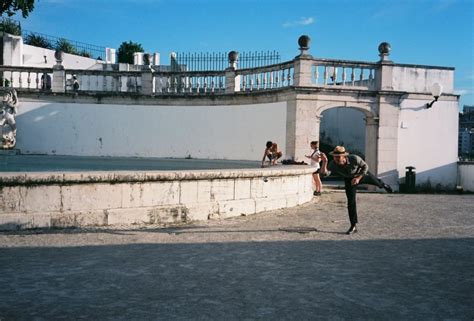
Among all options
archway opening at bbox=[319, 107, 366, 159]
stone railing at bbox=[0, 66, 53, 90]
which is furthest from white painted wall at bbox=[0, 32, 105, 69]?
archway opening at bbox=[319, 107, 366, 159]

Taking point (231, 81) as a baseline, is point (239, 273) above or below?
below

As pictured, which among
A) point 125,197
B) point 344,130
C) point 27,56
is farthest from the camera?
point 27,56

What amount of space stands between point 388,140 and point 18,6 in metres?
12.3

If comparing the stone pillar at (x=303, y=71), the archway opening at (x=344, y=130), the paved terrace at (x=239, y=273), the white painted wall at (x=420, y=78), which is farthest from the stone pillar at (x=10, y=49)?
the paved terrace at (x=239, y=273)

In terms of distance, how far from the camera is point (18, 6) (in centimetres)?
1117

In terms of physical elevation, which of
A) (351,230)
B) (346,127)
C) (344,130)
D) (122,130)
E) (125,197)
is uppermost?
(346,127)

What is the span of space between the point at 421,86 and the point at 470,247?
11645 millimetres

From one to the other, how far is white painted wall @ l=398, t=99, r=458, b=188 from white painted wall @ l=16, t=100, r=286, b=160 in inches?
257

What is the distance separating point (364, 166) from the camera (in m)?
8.02

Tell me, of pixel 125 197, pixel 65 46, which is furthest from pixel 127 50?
pixel 125 197

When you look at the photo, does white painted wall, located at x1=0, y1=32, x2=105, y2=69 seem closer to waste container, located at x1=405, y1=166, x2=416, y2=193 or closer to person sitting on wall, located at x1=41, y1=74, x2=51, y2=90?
person sitting on wall, located at x1=41, y1=74, x2=51, y2=90

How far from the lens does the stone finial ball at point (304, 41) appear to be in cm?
1506

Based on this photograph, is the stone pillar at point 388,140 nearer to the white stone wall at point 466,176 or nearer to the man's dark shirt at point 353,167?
the white stone wall at point 466,176

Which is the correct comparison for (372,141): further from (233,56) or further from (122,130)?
(122,130)
